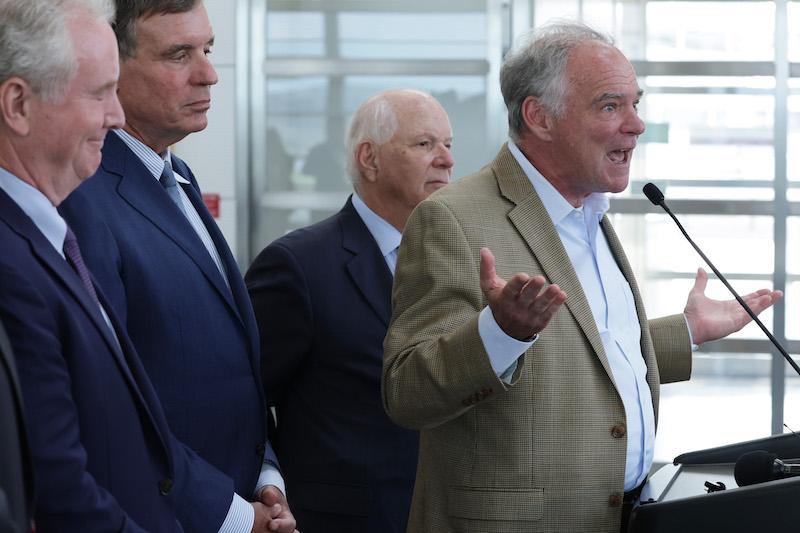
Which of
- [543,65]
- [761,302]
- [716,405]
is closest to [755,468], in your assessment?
[761,302]

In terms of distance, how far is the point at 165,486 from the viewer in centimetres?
157

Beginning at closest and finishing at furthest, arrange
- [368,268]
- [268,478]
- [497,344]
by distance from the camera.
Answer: [497,344] → [268,478] → [368,268]

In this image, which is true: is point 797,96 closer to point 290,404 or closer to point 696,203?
point 696,203

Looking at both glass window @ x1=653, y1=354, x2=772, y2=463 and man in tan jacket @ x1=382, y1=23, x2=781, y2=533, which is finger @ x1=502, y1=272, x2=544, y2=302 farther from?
glass window @ x1=653, y1=354, x2=772, y2=463

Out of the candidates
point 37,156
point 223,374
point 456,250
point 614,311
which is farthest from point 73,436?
point 614,311

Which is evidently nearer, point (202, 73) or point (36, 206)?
point (36, 206)

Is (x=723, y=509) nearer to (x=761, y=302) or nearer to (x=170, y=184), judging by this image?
(x=761, y=302)

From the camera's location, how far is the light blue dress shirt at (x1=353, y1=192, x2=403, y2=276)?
9.05ft

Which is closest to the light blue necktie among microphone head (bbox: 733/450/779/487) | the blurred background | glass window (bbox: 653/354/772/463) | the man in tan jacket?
the man in tan jacket

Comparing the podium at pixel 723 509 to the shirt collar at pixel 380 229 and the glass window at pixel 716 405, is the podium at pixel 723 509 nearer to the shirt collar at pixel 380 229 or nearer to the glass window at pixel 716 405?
the shirt collar at pixel 380 229

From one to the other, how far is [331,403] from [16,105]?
1.31m

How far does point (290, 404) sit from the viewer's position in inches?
103

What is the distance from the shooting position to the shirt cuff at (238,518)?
180 cm

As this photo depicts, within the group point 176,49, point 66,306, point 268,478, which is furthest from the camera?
point 268,478
